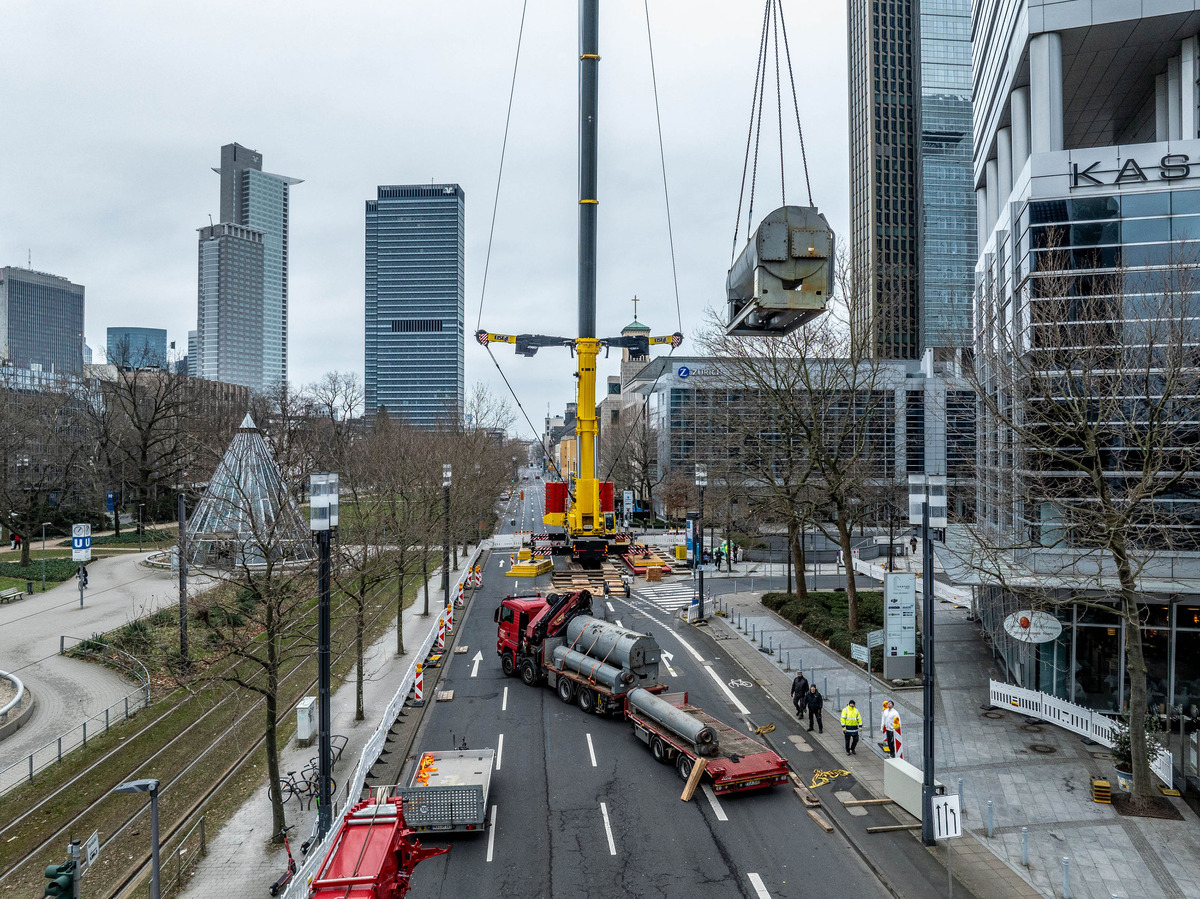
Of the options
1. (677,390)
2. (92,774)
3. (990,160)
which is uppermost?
(990,160)

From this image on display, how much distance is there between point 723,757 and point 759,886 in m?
3.63

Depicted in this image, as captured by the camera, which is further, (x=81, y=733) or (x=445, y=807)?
(x=81, y=733)

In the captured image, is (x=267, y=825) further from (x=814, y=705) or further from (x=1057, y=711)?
(x=1057, y=711)

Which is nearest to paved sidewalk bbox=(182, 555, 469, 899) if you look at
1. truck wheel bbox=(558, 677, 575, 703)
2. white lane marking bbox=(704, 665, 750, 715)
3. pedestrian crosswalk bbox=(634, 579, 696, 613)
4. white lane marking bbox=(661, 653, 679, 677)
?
truck wheel bbox=(558, 677, 575, 703)

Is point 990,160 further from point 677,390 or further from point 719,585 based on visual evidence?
point 677,390

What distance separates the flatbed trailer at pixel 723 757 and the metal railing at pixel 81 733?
510 inches

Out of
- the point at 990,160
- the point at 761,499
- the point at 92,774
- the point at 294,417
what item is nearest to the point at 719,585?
the point at 761,499

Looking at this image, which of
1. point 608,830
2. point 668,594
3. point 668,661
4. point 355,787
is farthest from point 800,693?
point 668,594

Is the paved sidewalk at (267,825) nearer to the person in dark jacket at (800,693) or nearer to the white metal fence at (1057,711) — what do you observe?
the person in dark jacket at (800,693)

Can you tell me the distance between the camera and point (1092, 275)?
64.8 feet

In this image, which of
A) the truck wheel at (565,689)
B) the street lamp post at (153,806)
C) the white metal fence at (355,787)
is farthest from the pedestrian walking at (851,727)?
the street lamp post at (153,806)

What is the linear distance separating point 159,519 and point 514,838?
6489cm

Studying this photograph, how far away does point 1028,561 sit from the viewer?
20.0 meters

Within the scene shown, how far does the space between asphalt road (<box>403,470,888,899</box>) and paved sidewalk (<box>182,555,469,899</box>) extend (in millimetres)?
1862
